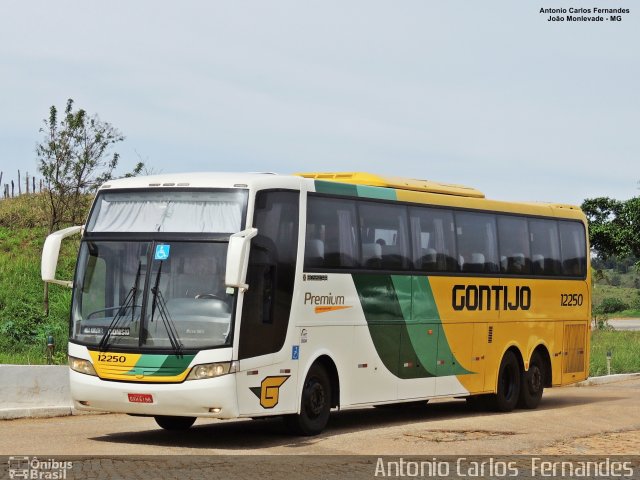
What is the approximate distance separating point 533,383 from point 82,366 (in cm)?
993

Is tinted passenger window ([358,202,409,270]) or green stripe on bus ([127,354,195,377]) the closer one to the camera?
green stripe on bus ([127,354,195,377])

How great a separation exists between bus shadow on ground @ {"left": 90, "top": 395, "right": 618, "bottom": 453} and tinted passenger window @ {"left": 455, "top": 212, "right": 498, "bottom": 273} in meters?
2.52

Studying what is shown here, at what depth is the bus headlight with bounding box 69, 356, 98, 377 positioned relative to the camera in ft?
49.9

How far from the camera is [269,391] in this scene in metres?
15.2

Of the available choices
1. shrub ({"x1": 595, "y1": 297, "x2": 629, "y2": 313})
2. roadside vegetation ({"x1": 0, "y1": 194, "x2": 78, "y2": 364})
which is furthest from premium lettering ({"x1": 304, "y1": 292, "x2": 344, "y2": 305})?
shrub ({"x1": 595, "y1": 297, "x2": 629, "y2": 313})

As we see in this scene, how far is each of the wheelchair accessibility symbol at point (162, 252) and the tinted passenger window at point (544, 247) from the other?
363 inches

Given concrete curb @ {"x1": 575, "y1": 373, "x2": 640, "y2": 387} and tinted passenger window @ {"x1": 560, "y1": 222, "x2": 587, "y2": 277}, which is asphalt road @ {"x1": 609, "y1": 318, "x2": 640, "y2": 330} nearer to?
concrete curb @ {"x1": 575, "y1": 373, "x2": 640, "y2": 387}

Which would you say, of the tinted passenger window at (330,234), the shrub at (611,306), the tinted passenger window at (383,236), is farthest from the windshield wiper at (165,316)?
the shrub at (611,306)

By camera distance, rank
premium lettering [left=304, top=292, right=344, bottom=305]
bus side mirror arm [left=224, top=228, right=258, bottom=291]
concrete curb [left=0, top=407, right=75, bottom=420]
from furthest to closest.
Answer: concrete curb [left=0, top=407, right=75, bottom=420] → premium lettering [left=304, top=292, right=344, bottom=305] → bus side mirror arm [left=224, top=228, right=258, bottom=291]

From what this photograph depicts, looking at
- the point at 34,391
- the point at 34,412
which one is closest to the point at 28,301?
the point at 34,391

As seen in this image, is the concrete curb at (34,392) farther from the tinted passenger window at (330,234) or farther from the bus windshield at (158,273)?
the tinted passenger window at (330,234)

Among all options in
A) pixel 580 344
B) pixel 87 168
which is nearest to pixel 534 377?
pixel 580 344

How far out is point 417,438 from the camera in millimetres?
15898

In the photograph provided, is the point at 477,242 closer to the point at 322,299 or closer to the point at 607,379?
the point at 322,299
